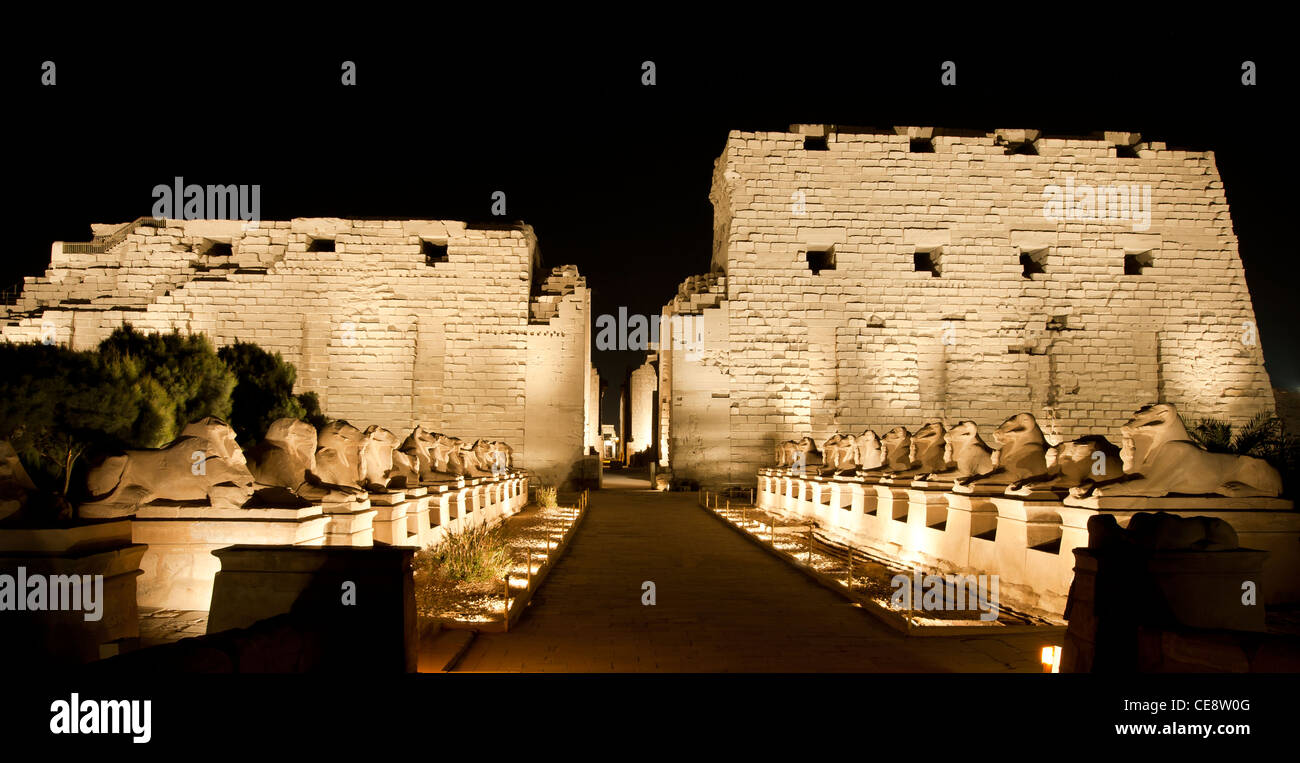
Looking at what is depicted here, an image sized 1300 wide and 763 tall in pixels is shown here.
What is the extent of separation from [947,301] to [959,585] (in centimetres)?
1658

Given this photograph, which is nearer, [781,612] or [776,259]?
[781,612]

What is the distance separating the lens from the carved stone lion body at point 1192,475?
579 centimetres

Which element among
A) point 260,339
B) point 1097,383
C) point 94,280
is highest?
point 94,280

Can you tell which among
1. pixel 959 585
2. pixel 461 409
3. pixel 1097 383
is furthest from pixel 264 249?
pixel 1097 383

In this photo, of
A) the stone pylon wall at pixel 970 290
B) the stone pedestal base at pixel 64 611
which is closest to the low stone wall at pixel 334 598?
the stone pedestal base at pixel 64 611

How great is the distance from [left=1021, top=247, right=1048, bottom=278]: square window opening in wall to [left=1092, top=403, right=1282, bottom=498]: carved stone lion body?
697 inches

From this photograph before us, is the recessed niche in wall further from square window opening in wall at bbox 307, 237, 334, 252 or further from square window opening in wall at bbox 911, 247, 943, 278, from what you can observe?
square window opening in wall at bbox 307, 237, 334, 252

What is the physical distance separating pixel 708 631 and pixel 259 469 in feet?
14.6

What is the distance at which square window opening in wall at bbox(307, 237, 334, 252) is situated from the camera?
74.5ft

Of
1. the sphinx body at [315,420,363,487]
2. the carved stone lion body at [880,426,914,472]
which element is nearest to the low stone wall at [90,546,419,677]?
the sphinx body at [315,420,363,487]

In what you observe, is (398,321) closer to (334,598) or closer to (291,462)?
(291,462)

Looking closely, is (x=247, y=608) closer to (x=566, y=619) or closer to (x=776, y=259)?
(x=566, y=619)
